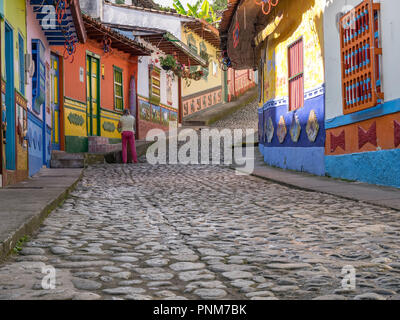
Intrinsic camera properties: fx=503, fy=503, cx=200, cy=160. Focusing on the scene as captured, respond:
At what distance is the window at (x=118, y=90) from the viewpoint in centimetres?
1702

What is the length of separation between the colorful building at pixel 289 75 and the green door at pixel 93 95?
431 cm

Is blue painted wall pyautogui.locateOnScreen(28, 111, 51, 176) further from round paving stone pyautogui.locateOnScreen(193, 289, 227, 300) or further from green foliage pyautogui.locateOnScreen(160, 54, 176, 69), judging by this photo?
green foliage pyautogui.locateOnScreen(160, 54, 176, 69)

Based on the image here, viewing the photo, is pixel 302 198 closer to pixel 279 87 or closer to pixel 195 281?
pixel 195 281

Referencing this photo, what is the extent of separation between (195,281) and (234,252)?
0.77 m

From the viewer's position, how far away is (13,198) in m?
5.41

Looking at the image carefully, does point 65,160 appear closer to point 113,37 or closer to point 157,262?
point 113,37

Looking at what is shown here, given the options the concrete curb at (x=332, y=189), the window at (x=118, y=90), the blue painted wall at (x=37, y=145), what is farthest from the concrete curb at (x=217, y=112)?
the concrete curb at (x=332, y=189)

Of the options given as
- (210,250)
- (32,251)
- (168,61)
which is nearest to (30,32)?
(32,251)

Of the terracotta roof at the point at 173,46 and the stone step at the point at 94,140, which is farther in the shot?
the terracotta roof at the point at 173,46

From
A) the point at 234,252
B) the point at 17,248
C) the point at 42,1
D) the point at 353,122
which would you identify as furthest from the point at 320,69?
the point at 17,248

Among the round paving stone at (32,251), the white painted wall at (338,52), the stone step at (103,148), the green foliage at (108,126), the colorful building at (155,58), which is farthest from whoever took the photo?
the colorful building at (155,58)

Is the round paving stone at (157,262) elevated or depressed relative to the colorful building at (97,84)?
depressed

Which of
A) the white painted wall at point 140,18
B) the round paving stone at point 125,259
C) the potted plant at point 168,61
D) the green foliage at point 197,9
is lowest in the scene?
the round paving stone at point 125,259

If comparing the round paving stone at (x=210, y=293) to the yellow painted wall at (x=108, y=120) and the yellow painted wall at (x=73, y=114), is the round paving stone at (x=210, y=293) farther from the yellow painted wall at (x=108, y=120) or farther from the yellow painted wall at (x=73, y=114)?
the yellow painted wall at (x=108, y=120)
